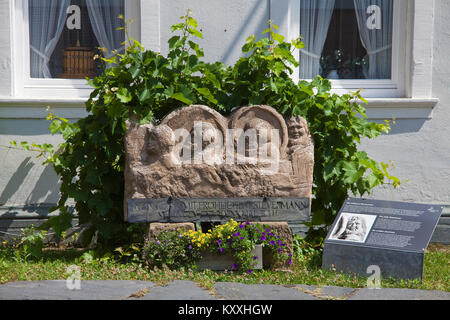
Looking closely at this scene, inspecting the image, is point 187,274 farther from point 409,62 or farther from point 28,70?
point 409,62

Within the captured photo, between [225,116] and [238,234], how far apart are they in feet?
3.19

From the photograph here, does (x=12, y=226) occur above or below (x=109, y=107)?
below

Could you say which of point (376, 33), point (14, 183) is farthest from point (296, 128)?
point (14, 183)

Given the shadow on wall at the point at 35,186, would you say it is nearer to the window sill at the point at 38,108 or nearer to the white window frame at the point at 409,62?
the window sill at the point at 38,108

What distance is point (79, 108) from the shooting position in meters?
6.00

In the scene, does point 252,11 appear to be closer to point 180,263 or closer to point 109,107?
point 109,107

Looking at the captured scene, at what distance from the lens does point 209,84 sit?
4992 mm

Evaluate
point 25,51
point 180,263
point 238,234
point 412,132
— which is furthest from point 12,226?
point 412,132

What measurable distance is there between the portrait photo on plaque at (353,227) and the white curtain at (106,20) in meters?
2.86

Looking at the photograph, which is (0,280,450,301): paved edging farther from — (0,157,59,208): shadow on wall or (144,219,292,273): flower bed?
(0,157,59,208): shadow on wall

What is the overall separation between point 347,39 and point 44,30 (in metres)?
3.07

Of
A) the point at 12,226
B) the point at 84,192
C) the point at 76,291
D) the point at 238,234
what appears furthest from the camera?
the point at 12,226

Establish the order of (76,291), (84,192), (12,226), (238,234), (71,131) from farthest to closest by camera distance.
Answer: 1. (12,226)
2. (71,131)
3. (84,192)
4. (238,234)
5. (76,291)

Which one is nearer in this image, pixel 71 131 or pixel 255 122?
pixel 255 122
